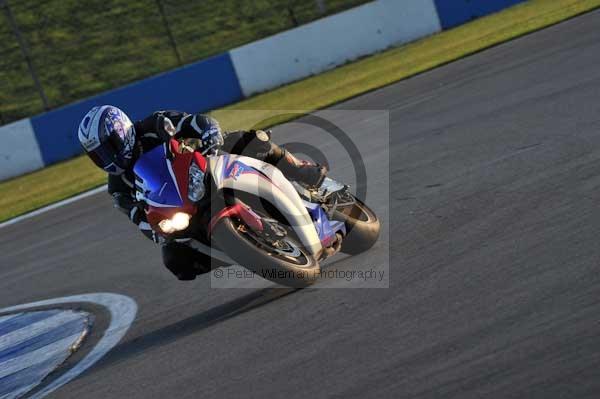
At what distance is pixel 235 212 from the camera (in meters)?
6.14

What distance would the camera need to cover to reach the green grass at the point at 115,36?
82.8 ft

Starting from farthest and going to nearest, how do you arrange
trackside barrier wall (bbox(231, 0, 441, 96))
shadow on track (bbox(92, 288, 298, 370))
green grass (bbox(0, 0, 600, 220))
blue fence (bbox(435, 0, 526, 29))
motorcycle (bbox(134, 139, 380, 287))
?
blue fence (bbox(435, 0, 526, 29))
trackside barrier wall (bbox(231, 0, 441, 96))
green grass (bbox(0, 0, 600, 220))
shadow on track (bbox(92, 288, 298, 370))
motorcycle (bbox(134, 139, 380, 287))

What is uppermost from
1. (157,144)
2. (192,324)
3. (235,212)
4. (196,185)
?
(157,144)

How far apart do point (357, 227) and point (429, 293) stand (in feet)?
5.25

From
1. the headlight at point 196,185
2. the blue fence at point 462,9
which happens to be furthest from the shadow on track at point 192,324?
the blue fence at point 462,9

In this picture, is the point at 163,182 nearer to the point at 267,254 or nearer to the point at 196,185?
the point at 196,185

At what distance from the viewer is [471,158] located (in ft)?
29.8

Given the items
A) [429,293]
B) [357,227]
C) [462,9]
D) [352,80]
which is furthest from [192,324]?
[462,9]

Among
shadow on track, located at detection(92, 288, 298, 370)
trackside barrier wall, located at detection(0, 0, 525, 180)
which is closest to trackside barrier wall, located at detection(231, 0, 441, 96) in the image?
trackside barrier wall, located at detection(0, 0, 525, 180)

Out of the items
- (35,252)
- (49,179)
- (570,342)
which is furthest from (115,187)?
(49,179)

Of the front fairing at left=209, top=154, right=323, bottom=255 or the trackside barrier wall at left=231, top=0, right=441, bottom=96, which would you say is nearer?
the front fairing at left=209, top=154, right=323, bottom=255

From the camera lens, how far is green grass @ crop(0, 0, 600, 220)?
55.1 ft

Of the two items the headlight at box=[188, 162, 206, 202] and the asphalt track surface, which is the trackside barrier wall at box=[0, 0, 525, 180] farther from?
the headlight at box=[188, 162, 206, 202]

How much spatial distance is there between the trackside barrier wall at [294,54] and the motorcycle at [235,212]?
574 inches
